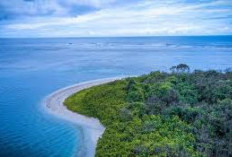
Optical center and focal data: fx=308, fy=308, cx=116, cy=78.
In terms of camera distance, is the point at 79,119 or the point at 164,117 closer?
the point at 164,117

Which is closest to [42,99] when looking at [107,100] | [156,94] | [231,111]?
[107,100]

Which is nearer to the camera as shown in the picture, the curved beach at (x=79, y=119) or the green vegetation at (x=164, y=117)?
the green vegetation at (x=164, y=117)

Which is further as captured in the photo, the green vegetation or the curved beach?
the curved beach

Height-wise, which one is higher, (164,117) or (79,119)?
(164,117)

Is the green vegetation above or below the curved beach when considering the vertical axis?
above
